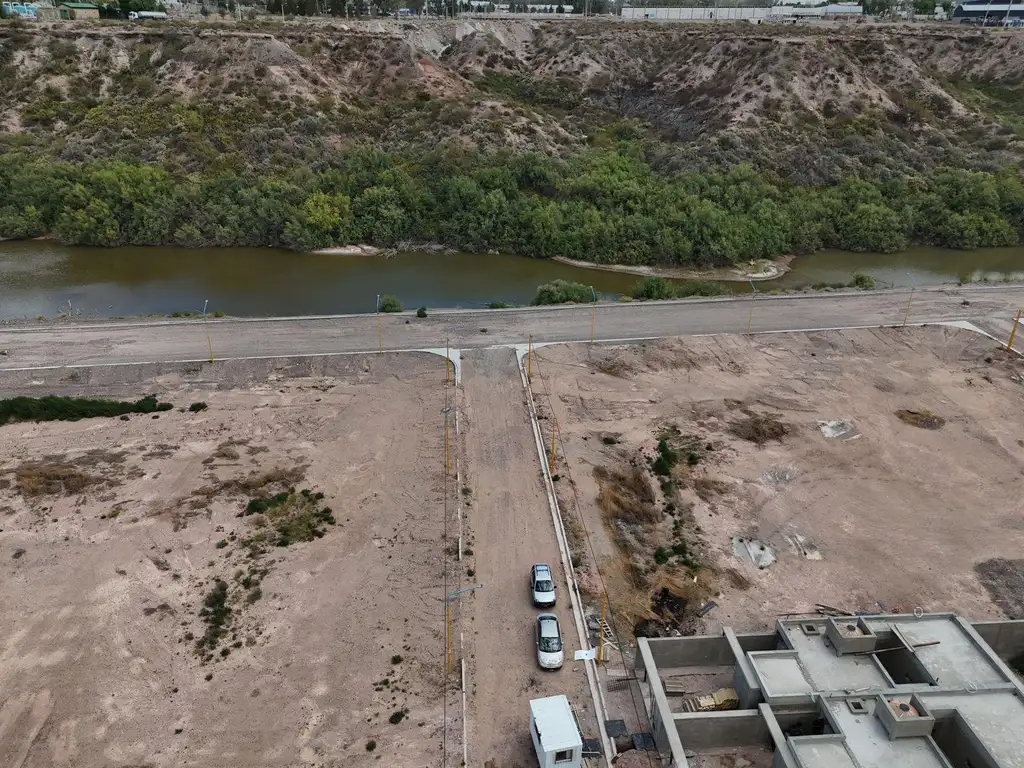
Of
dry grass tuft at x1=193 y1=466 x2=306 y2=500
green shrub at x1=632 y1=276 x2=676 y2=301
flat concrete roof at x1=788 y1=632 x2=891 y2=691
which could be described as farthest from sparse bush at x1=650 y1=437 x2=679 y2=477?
green shrub at x1=632 y1=276 x2=676 y2=301

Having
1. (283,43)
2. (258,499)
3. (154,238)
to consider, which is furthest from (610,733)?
(283,43)

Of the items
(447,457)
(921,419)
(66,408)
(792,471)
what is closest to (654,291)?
(921,419)

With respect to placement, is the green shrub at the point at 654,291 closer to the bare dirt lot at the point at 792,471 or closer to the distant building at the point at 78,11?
the bare dirt lot at the point at 792,471

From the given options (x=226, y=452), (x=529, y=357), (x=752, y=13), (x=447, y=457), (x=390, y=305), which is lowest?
(x=226, y=452)

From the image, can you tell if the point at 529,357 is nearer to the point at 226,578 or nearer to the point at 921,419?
the point at 226,578

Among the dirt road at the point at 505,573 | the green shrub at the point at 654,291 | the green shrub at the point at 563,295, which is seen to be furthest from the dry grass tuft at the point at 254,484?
the green shrub at the point at 654,291

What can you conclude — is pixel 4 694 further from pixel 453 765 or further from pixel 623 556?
pixel 623 556
